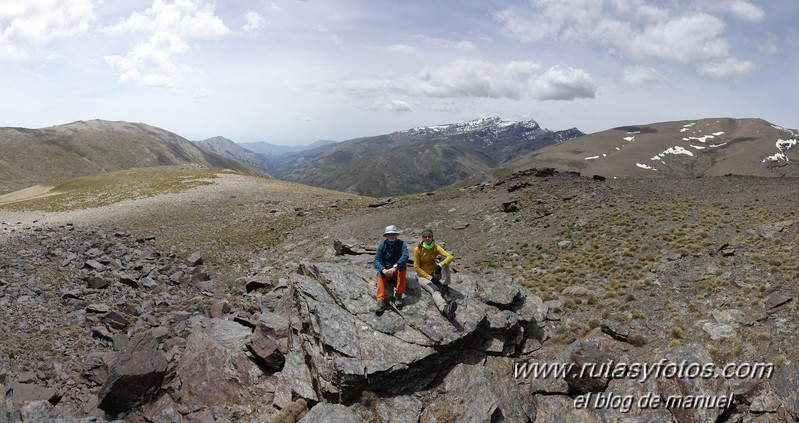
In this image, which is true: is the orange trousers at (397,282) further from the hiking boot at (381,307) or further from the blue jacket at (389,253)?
the blue jacket at (389,253)

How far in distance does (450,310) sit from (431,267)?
2457 mm

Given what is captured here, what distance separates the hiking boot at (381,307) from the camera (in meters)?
15.8

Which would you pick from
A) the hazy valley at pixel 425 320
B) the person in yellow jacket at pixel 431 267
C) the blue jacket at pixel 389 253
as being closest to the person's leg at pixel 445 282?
the person in yellow jacket at pixel 431 267

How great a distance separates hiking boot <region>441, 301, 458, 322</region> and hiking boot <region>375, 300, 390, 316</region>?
2360mm

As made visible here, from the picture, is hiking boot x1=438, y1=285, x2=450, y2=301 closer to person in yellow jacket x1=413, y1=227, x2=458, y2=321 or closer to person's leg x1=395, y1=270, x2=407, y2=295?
person in yellow jacket x1=413, y1=227, x2=458, y2=321

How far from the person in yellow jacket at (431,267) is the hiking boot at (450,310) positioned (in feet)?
2.62

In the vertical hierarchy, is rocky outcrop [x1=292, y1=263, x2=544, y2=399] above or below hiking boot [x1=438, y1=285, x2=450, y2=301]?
below

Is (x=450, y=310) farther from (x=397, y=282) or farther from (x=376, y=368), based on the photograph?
(x=376, y=368)

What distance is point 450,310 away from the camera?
1533cm

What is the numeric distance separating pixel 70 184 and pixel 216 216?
60.1m

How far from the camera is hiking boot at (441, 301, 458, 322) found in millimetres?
15298

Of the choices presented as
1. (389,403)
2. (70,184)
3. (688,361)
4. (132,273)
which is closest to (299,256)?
(132,273)

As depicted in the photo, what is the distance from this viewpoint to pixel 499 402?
536 inches

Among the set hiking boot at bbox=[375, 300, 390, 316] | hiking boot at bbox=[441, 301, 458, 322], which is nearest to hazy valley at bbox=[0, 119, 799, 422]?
hiking boot at bbox=[375, 300, 390, 316]
